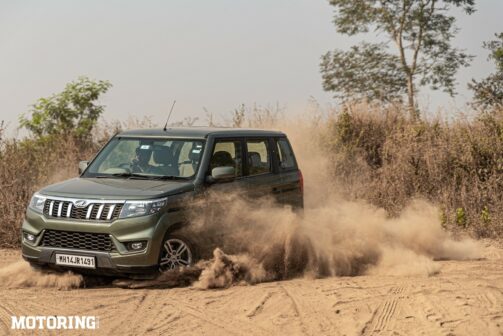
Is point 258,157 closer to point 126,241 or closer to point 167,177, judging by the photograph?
point 167,177

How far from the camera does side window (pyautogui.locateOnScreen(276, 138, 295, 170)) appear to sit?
10.8m

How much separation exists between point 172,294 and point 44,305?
1.32 metres

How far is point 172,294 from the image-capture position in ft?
Result: 27.0

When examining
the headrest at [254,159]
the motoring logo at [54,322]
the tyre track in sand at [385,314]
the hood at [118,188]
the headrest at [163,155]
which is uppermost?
the headrest at [163,155]

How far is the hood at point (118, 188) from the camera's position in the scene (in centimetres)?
848

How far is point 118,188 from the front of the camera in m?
8.72

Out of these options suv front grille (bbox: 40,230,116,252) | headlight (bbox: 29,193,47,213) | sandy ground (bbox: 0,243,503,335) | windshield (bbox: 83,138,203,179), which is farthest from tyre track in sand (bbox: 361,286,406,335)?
headlight (bbox: 29,193,47,213)

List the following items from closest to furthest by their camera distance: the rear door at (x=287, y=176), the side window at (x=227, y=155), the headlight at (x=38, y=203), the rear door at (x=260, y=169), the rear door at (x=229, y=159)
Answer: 1. the headlight at (x=38, y=203)
2. the rear door at (x=229, y=159)
3. the side window at (x=227, y=155)
4. the rear door at (x=260, y=169)
5. the rear door at (x=287, y=176)

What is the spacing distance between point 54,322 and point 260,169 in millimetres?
3884

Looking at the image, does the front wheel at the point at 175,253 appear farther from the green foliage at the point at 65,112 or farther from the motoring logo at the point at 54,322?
the green foliage at the point at 65,112

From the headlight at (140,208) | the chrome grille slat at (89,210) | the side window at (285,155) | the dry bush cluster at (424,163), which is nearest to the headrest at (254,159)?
the side window at (285,155)

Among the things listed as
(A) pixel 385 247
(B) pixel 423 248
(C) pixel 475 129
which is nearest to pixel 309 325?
(A) pixel 385 247

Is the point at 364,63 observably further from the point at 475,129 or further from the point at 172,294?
the point at 172,294

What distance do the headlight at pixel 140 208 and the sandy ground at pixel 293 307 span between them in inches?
33.7
